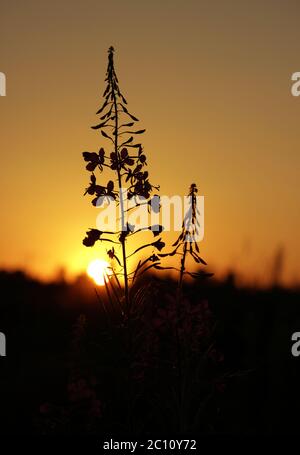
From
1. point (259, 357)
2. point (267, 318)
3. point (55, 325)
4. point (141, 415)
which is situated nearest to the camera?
point (141, 415)

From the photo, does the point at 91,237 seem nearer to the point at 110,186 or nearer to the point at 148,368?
the point at 110,186

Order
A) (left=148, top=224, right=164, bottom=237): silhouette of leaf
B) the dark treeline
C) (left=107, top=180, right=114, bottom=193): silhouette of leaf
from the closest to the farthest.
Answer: (left=148, top=224, right=164, bottom=237): silhouette of leaf → (left=107, top=180, right=114, bottom=193): silhouette of leaf → the dark treeline

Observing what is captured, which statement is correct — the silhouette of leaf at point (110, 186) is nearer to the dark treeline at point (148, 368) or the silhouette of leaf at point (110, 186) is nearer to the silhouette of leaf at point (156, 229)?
the silhouette of leaf at point (156, 229)

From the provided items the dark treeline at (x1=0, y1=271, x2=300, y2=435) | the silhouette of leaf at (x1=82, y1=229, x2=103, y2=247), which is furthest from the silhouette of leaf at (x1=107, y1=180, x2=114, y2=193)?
the dark treeline at (x1=0, y1=271, x2=300, y2=435)

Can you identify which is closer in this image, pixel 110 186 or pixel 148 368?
pixel 110 186

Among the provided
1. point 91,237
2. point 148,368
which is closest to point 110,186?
point 91,237

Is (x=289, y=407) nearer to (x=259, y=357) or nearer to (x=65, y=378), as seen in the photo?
(x=259, y=357)

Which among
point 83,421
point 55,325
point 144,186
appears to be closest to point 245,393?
point 83,421

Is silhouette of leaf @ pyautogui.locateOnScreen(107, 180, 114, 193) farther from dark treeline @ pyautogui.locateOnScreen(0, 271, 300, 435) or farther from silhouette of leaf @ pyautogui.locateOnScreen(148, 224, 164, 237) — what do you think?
dark treeline @ pyautogui.locateOnScreen(0, 271, 300, 435)

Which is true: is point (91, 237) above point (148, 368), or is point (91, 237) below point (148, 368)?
above

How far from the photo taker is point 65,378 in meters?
12.3

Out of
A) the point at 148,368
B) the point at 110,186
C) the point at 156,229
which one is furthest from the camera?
the point at 148,368

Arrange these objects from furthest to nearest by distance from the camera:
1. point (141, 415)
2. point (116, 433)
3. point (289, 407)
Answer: point (289, 407) → point (141, 415) → point (116, 433)
